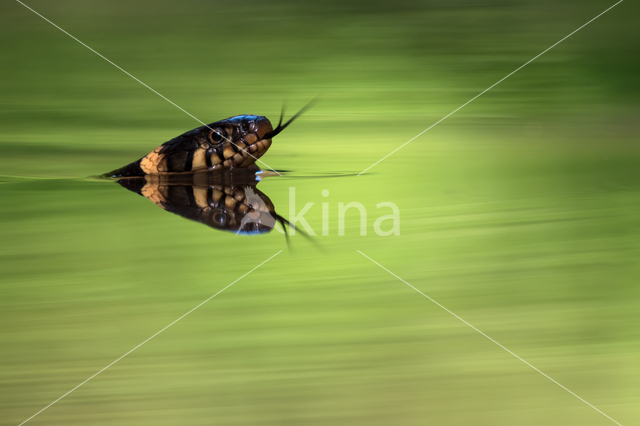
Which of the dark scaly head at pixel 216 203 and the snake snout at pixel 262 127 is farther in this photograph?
the snake snout at pixel 262 127

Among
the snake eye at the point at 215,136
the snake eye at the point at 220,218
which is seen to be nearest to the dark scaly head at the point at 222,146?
the snake eye at the point at 215,136

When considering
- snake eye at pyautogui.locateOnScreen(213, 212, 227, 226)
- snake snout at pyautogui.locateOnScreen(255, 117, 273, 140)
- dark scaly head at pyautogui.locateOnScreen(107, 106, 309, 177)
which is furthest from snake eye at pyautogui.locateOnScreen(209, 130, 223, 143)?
snake eye at pyautogui.locateOnScreen(213, 212, 227, 226)

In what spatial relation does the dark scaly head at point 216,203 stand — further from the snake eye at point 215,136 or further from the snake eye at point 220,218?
the snake eye at point 215,136

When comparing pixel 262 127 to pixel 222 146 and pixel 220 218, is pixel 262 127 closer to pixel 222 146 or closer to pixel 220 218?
pixel 222 146

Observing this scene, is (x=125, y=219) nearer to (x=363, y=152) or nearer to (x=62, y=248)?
(x=62, y=248)

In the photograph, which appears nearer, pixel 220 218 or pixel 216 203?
pixel 220 218

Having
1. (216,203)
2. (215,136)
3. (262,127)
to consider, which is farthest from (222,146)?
(216,203)

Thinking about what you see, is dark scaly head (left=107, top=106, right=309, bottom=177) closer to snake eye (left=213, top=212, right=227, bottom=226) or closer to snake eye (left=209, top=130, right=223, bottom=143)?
snake eye (left=209, top=130, right=223, bottom=143)
